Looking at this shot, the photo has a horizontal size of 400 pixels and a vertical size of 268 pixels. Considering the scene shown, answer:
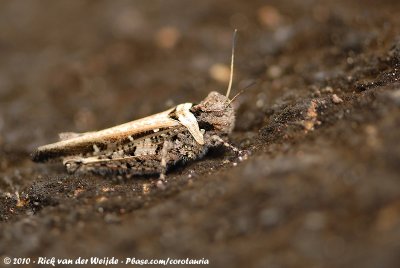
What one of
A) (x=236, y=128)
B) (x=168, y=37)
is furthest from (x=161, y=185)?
(x=168, y=37)

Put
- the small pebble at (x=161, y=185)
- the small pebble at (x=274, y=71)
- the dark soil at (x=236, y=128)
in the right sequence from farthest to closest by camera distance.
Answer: the small pebble at (x=274, y=71)
the small pebble at (x=161, y=185)
the dark soil at (x=236, y=128)

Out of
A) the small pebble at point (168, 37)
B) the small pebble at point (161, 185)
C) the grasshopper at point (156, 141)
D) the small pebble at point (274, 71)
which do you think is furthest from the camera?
the small pebble at point (168, 37)

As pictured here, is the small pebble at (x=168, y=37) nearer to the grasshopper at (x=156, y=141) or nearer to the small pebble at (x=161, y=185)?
the grasshopper at (x=156, y=141)

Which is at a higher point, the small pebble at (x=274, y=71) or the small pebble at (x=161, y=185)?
the small pebble at (x=274, y=71)

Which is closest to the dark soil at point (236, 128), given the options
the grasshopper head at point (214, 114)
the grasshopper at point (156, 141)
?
the grasshopper at point (156, 141)

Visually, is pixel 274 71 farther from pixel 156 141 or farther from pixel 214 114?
pixel 156 141

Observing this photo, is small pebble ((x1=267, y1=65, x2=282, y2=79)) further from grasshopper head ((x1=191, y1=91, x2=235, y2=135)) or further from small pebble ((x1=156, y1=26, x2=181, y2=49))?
small pebble ((x1=156, y1=26, x2=181, y2=49))

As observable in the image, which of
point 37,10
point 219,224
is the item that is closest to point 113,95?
point 37,10
